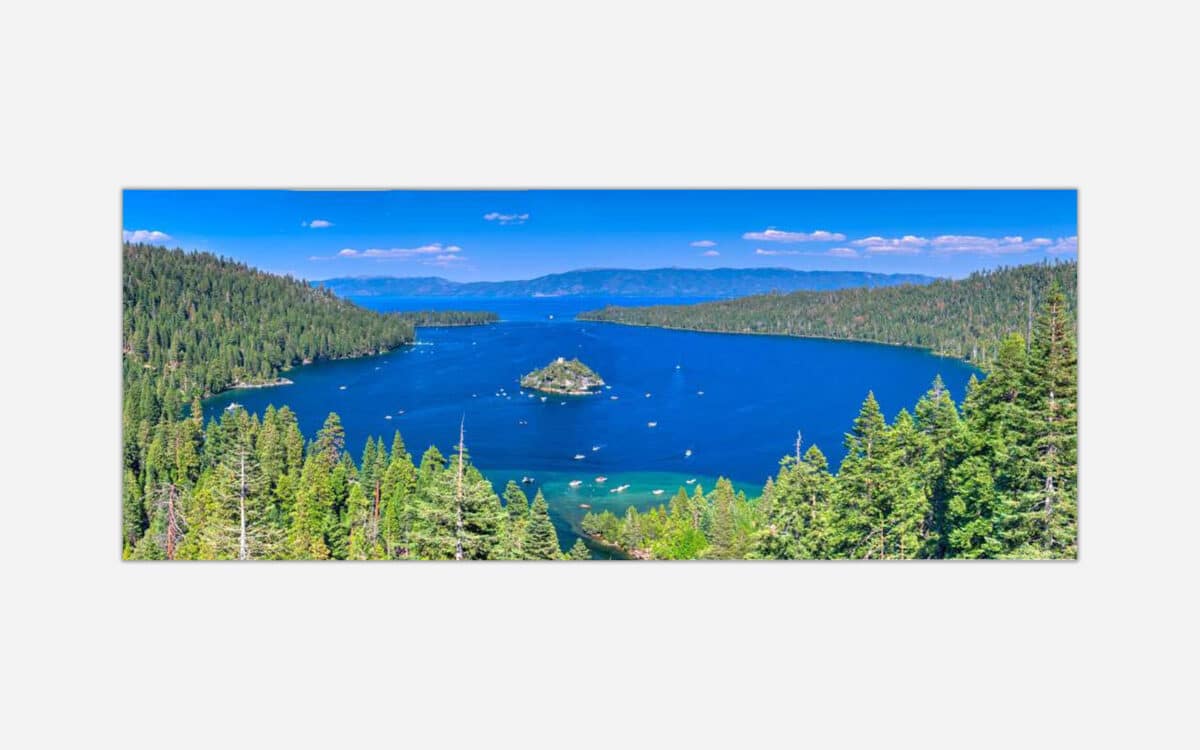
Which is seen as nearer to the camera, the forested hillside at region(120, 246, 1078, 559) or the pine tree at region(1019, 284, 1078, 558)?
the pine tree at region(1019, 284, 1078, 558)

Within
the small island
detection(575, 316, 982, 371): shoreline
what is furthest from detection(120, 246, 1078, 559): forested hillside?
the small island

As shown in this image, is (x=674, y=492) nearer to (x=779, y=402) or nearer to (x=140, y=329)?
(x=779, y=402)

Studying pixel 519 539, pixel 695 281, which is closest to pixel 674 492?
pixel 519 539

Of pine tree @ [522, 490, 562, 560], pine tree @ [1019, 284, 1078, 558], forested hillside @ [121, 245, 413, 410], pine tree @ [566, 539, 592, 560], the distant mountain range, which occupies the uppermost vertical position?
the distant mountain range

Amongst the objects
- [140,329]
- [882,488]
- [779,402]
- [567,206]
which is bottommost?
[882,488]

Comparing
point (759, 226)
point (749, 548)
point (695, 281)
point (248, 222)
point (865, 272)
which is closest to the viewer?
point (749, 548)

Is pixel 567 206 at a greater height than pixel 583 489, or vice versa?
pixel 567 206

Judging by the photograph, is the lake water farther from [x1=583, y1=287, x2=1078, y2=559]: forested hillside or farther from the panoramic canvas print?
[x1=583, y1=287, x2=1078, y2=559]: forested hillside

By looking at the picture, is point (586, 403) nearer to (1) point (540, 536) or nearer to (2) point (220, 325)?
(1) point (540, 536)
